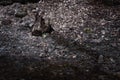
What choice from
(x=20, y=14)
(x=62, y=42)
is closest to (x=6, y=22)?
(x=20, y=14)

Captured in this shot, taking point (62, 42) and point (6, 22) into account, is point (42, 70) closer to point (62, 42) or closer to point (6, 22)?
point (62, 42)

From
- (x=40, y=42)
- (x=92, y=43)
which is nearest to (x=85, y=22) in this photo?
(x=92, y=43)

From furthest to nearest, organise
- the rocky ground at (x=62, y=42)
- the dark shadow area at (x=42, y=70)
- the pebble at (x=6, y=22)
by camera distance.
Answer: the pebble at (x=6, y=22), the rocky ground at (x=62, y=42), the dark shadow area at (x=42, y=70)

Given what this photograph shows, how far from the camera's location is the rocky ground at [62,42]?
9.18 m

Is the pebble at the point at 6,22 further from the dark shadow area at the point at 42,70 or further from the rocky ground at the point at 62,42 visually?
the dark shadow area at the point at 42,70

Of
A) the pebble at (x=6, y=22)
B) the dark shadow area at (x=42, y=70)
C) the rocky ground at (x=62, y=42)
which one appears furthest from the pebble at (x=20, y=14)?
the dark shadow area at (x=42, y=70)

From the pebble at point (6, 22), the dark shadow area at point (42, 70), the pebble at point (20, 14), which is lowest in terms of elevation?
the dark shadow area at point (42, 70)

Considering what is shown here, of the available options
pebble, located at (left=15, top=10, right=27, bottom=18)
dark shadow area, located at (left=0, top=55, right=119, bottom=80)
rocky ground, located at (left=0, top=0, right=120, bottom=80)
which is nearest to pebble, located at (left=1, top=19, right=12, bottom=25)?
rocky ground, located at (left=0, top=0, right=120, bottom=80)

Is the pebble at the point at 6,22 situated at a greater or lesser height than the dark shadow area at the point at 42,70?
greater

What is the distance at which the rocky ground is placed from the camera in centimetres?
918

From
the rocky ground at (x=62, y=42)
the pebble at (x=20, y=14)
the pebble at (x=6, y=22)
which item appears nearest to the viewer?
the rocky ground at (x=62, y=42)

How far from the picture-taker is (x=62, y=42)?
11.6 m

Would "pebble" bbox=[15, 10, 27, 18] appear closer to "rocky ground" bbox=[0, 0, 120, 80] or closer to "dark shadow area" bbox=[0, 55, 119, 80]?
"rocky ground" bbox=[0, 0, 120, 80]

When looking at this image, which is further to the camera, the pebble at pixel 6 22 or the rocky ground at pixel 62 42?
the pebble at pixel 6 22
